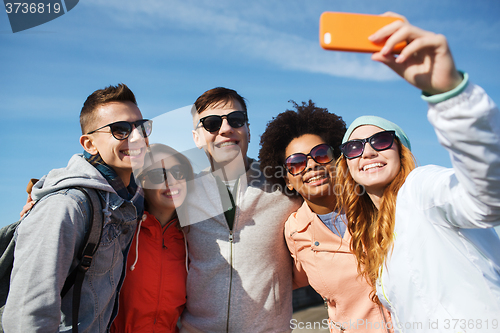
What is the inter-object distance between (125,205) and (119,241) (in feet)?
1.00

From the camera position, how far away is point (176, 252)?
3.31 metres

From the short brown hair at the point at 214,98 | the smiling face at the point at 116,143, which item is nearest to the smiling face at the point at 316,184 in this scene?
the short brown hair at the point at 214,98

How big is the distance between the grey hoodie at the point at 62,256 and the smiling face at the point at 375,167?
1.98m

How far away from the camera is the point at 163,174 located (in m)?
3.42

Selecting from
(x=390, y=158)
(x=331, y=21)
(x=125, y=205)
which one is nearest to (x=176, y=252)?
(x=125, y=205)

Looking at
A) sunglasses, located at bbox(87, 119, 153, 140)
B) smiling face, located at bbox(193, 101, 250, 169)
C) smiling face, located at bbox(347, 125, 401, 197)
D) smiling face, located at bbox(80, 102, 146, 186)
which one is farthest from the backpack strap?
smiling face, located at bbox(347, 125, 401, 197)

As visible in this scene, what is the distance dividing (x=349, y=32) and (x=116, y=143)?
2.42 metres

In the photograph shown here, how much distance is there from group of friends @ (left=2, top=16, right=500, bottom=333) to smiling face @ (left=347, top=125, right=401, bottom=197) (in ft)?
0.04

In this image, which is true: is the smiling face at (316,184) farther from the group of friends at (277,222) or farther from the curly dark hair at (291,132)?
the curly dark hair at (291,132)

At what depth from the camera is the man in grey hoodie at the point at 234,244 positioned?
3.21 meters

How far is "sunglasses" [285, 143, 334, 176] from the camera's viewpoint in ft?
11.5

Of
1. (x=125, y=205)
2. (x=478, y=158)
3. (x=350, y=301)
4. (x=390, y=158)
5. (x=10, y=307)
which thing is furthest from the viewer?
(x=350, y=301)

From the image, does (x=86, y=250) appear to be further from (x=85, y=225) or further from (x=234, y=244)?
(x=234, y=244)

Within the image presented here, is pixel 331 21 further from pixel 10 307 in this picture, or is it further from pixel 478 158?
pixel 10 307
